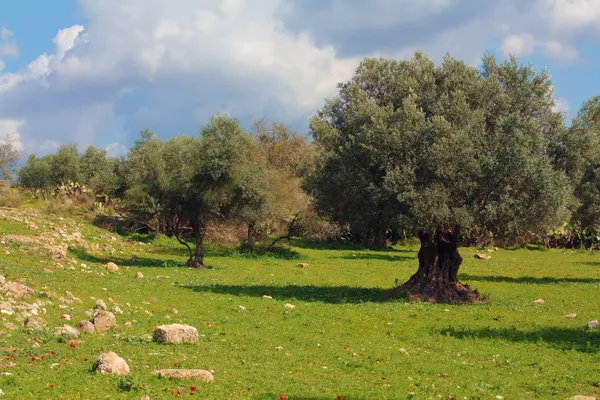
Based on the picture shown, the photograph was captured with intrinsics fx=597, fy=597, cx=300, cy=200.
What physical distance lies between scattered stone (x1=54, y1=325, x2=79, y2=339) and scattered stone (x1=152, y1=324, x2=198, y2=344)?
2009 mm

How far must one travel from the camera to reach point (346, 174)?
2662 cm

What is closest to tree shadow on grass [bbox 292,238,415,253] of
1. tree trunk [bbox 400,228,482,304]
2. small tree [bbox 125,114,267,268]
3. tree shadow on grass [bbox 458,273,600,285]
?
small tree [bbox 125,114,267,268]

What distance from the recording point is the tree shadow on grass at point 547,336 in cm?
1784

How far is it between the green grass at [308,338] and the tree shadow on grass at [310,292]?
0.11 meters

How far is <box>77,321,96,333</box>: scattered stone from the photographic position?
54.3ft

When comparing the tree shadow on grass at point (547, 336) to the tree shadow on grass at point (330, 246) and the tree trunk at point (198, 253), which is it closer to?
the tree trunk at point (198, 253)

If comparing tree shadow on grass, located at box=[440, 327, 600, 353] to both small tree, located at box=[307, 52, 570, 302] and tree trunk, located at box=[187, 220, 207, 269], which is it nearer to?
small tree, located at box=[307, 52, 570, 302]

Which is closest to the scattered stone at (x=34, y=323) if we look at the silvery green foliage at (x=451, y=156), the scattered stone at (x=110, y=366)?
the scattered stone at (x=110, y=366)

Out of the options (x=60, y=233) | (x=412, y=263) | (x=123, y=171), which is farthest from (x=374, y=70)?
(x=123, y=171)

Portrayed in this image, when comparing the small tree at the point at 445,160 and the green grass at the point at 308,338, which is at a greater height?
the small tree at the point at 445,160

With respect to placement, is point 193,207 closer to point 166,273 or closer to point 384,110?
point 166,273

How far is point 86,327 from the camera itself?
54.4 feet

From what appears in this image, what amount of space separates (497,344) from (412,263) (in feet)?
95.7

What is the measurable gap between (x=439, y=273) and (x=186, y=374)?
Result: 59.3 ft
